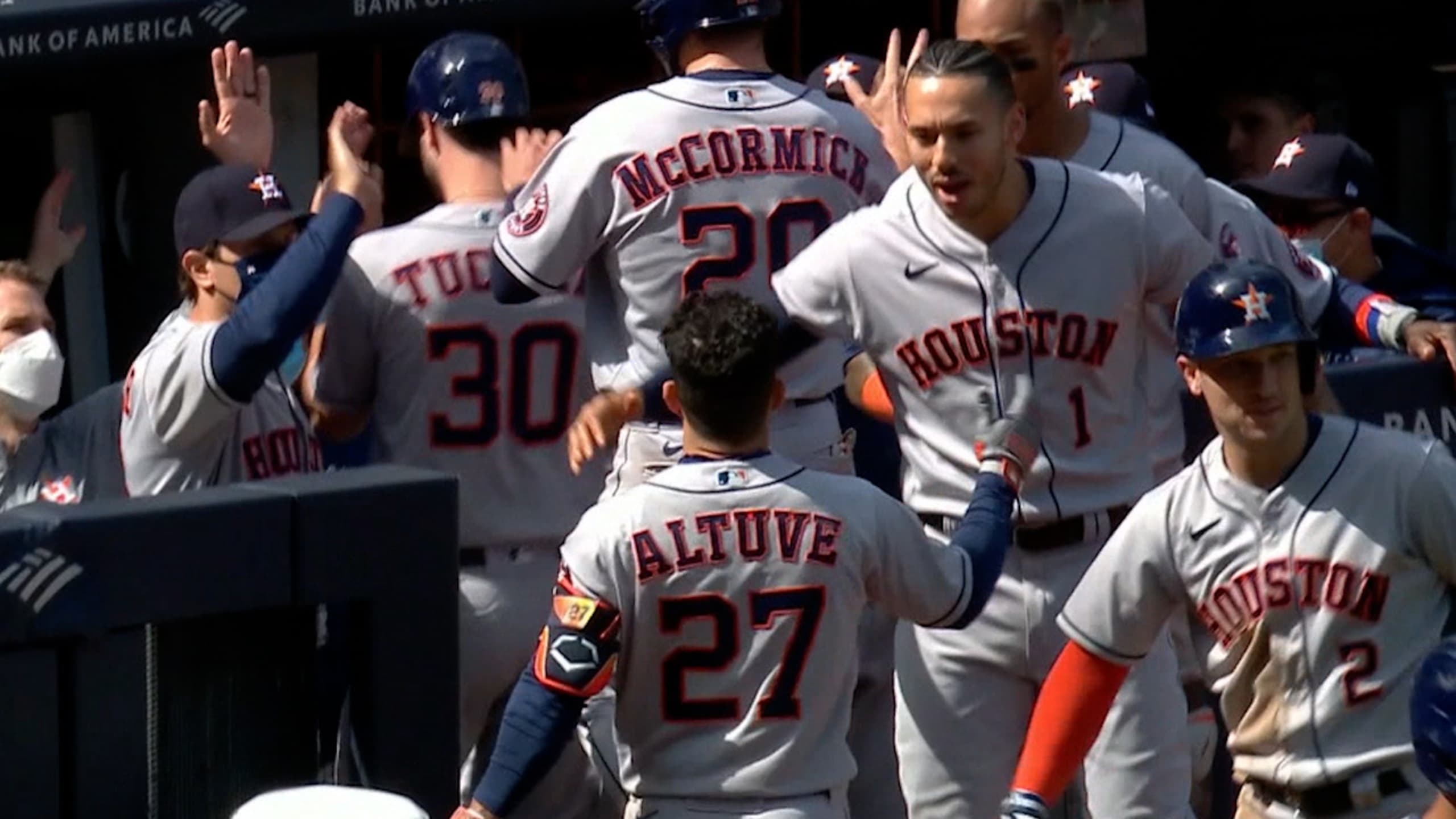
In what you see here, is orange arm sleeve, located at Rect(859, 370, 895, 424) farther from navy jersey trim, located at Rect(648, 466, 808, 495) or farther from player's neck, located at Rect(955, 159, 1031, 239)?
navy jersey trim, located at Rect(648, 466, 808, 495)

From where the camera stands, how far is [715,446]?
4.35 meters

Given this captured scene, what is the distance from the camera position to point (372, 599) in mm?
5059

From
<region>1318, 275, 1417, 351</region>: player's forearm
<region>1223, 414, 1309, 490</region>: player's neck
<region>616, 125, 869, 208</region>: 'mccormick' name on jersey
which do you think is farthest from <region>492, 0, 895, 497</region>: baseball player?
<region>1223, 414, 1309, 490</region>: player's neck

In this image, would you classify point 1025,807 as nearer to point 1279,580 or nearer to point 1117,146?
point 1279,580

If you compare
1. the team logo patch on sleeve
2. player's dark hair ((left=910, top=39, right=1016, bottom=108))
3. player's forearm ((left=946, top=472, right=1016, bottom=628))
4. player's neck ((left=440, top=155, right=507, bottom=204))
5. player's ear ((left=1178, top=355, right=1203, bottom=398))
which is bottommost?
player's forearm ((left=946, top=472, right=1016, bottom=628))

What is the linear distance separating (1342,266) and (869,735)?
1.64 meters

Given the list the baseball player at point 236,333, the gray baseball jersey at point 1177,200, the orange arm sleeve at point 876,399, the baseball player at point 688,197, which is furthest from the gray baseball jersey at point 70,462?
the gray baseball jersey at point 1177,200

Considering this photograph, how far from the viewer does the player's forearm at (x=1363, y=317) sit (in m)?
5.60

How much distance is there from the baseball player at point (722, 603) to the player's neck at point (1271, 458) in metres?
0.44

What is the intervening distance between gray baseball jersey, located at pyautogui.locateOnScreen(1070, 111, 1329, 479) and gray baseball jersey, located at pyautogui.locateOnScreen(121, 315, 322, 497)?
4.94 ft

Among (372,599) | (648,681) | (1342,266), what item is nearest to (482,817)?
(648,681)

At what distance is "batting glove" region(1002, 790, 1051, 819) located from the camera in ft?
14.2

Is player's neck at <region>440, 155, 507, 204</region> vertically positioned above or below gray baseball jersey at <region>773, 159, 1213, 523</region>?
above

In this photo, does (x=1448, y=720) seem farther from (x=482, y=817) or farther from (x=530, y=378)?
(x=530, y=378)
